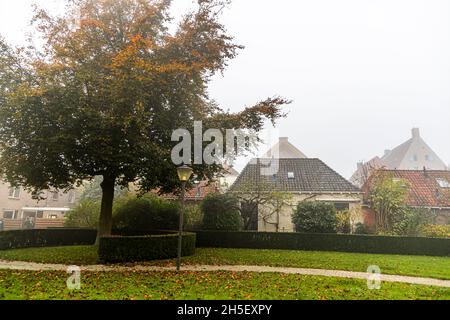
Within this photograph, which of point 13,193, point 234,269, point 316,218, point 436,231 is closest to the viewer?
point 234,269

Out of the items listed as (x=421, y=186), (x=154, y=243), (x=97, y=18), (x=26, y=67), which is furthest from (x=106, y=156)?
(x=421, y=186)

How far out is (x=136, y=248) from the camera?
1295 centimetres

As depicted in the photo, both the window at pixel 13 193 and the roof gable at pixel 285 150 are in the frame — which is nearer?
the window at pixel 13 193

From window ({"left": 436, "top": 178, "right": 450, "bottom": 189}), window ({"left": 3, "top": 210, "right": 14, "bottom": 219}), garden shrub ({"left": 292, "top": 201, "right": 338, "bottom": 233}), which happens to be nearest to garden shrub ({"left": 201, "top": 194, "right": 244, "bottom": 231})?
garden shrub ({"left": 292, "top": 201, "right": 338, "bottom": 233})

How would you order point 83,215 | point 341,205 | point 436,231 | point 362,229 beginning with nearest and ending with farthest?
1. point 436,231
2. point 362,229
3. point 83,215
4. point 341,205

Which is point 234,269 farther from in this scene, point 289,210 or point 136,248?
point 289,210

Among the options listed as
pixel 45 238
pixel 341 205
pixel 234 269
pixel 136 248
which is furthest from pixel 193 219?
pixel 341 205

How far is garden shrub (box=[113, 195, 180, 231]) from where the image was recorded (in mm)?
20984

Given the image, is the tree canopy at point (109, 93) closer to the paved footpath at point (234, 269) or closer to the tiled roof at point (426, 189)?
the paved footpath at point (234, 269)

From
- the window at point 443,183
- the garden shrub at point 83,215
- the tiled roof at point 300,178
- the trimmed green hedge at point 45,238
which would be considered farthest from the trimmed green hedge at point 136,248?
the window at point 443,183

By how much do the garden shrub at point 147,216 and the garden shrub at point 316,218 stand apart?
26.2ft

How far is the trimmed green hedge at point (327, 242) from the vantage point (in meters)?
18.0

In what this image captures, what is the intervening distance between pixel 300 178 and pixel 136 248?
1732 cm

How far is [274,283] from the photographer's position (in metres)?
8.91
